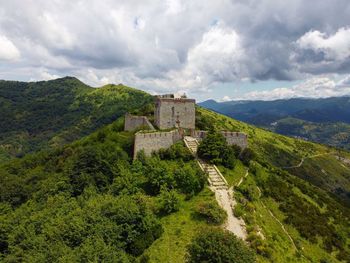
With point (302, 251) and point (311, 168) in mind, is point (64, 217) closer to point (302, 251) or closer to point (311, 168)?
point (302, 251)

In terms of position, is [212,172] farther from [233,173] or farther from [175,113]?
[175,113]

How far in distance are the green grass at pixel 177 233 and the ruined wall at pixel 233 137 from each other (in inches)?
551

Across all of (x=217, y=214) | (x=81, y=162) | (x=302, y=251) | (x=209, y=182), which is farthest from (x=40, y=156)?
(x=302, y=251)

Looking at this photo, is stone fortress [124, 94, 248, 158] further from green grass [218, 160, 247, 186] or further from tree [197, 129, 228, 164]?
green grass [218, 160, 247, 186]

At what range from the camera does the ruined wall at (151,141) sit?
144 ft

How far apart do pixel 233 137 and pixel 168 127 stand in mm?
10017

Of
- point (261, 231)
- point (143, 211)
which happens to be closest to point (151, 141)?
point (143, 211)

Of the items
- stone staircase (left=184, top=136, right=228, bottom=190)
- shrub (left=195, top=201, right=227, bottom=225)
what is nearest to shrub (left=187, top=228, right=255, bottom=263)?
shrub (left=195, top=201, right=227, bottom=225)

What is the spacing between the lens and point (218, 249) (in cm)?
2144

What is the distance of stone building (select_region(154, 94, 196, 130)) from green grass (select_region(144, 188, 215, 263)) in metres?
19.1

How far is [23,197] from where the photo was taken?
157ft

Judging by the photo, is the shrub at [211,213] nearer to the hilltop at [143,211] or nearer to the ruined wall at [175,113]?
the hilltop at [143,211]

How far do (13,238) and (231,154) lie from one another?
25.8 m

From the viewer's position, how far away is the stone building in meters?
51.9
